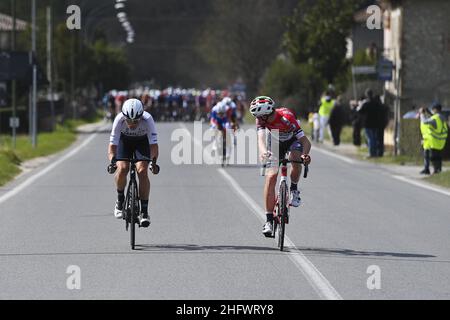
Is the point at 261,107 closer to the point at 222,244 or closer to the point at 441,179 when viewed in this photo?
the point at 222,244

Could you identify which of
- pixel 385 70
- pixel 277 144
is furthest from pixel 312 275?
pixel 385 70

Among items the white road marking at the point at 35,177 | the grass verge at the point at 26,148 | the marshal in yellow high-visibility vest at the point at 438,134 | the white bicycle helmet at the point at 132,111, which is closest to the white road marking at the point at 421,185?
the marshal in yellow high-visibility vest at the point at 438,134

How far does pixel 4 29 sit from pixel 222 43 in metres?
18.2

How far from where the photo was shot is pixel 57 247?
553 inches

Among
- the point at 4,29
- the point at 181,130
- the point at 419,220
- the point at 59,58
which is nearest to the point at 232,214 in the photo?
the point at 419,220

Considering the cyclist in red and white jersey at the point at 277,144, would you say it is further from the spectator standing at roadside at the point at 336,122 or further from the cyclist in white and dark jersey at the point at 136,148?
the spectator standing at roadside at the point at 336,122

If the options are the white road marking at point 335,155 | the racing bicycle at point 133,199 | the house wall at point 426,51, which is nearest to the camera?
the racing bicycle at point 133,199

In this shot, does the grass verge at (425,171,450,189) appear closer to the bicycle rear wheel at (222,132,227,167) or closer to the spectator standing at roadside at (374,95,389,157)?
the bicycle rear wheel at (222,132,227,167)

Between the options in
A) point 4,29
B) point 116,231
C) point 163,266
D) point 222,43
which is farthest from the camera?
point 222,43

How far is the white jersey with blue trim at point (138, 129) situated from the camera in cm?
1432

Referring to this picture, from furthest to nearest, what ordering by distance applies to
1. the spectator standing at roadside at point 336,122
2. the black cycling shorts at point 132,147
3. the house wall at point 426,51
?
the house wall at point 426,51, the spectator standing at roadside at point 336,122, the black cycling shorts at point 132,147

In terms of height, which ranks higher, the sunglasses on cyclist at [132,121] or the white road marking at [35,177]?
the sunglasses on cyclist at [132,121]

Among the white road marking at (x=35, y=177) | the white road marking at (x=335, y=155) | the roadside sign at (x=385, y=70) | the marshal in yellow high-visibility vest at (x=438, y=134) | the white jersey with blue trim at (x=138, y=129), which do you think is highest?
the roadside sign at (x=385, y=70)
